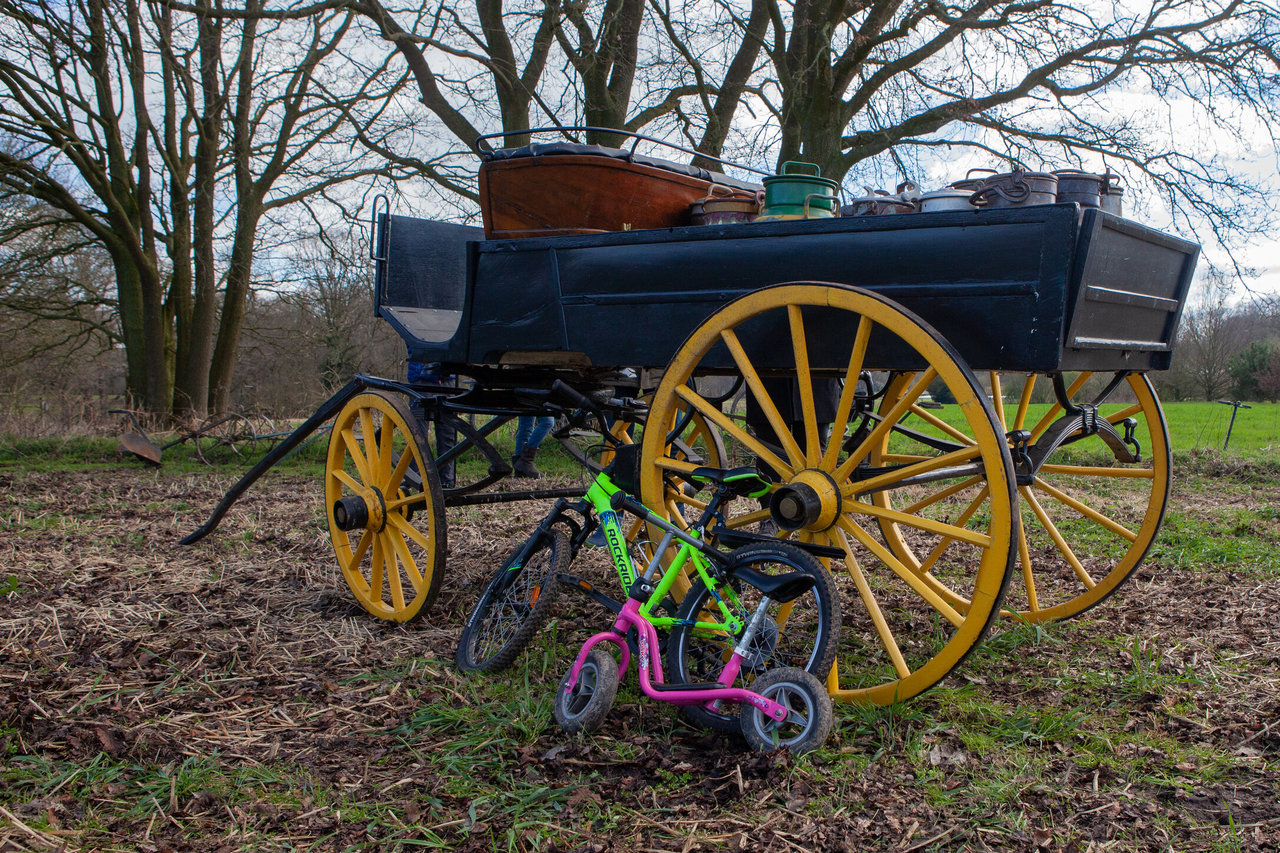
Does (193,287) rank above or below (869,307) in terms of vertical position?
above

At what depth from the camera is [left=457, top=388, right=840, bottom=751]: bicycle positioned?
2.43 metres

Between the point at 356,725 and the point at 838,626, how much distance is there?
1481 millimetres

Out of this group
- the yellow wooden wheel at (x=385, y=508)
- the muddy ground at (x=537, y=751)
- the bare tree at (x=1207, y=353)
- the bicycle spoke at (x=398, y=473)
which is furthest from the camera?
the bare tree at (x=1207, y=353)

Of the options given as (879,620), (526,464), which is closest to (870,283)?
(879,620)

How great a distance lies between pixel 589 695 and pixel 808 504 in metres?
0.84

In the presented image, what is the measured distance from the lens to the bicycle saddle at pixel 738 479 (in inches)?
110

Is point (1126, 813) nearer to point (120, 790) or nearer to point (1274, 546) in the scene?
point (120, 790)

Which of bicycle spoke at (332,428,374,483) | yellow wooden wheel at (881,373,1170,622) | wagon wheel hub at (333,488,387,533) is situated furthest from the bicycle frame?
bicycle spoke at (332,428,374,483)

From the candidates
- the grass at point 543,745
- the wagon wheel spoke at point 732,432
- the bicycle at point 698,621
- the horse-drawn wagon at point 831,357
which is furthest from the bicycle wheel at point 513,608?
the wagon wheel spoke at point 732,432

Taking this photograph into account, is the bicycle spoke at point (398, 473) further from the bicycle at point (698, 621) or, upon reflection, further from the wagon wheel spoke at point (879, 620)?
the wagon wheel spoke at point (879, 620)

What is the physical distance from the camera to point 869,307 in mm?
2529

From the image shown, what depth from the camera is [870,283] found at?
2.71 metres

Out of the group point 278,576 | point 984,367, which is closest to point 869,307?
point 984,367

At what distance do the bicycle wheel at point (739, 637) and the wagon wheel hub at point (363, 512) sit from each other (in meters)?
1.70
